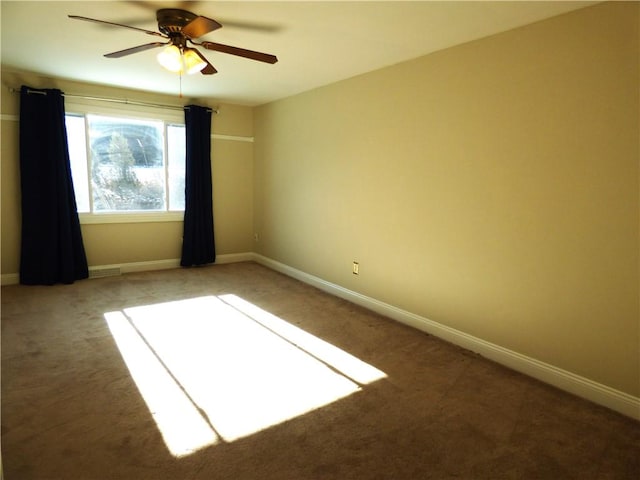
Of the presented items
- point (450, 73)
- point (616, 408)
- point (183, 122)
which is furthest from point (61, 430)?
point (183, 122)

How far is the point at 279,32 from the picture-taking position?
2723 millimetres

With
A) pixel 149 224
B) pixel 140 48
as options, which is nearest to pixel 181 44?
pixel 140 48

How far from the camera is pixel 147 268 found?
5.25 metres

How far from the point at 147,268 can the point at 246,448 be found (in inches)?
155

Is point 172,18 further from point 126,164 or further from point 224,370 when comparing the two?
point 126,164

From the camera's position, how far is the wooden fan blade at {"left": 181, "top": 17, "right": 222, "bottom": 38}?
6.99 feet

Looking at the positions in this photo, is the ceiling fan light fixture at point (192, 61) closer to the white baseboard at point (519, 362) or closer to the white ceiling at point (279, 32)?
the white ceiling at point (279, 32)

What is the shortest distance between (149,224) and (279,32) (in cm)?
343

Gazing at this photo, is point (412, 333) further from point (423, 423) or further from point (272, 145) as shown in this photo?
point (272, 145)

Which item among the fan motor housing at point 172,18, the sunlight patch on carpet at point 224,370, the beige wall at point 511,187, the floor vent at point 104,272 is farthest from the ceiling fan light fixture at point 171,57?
the floor vent at point 104,272

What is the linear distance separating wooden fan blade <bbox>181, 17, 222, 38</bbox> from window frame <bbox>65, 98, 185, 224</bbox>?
2872mm

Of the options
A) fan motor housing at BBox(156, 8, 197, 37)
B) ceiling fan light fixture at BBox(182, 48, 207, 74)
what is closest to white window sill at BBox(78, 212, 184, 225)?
ceiling fan light fixture at BBox(182, 48, 207, 74)

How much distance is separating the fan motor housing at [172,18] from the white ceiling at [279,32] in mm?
40

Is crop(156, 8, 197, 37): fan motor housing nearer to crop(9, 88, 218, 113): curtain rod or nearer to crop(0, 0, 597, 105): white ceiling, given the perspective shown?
crop(0, 0, 597, 105): white ceiling
